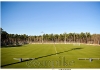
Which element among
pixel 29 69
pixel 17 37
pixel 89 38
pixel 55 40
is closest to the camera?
pixel 29 69

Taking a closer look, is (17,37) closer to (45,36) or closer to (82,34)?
(45,36)

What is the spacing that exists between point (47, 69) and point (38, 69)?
100cm

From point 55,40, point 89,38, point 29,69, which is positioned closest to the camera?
point 29,69

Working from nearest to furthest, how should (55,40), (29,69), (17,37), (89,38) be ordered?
1. (29,69)
2. (89,38)
3. (17,37)
4. (55,40)

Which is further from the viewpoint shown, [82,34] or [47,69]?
[82,34]

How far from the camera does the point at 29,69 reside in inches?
552

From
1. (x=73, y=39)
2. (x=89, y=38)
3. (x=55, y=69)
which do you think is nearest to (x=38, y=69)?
(x=55, y=69)

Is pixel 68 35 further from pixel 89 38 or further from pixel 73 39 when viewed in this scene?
pixel 89 38

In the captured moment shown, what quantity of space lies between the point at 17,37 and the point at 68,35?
5706cm

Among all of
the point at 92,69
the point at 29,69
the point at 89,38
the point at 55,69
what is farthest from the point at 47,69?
the point at 89,38

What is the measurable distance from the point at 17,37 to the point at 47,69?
13114 cm

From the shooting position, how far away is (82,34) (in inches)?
5384

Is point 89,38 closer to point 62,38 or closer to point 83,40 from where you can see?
point 83,40

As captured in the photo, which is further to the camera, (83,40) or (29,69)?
(83,40)
